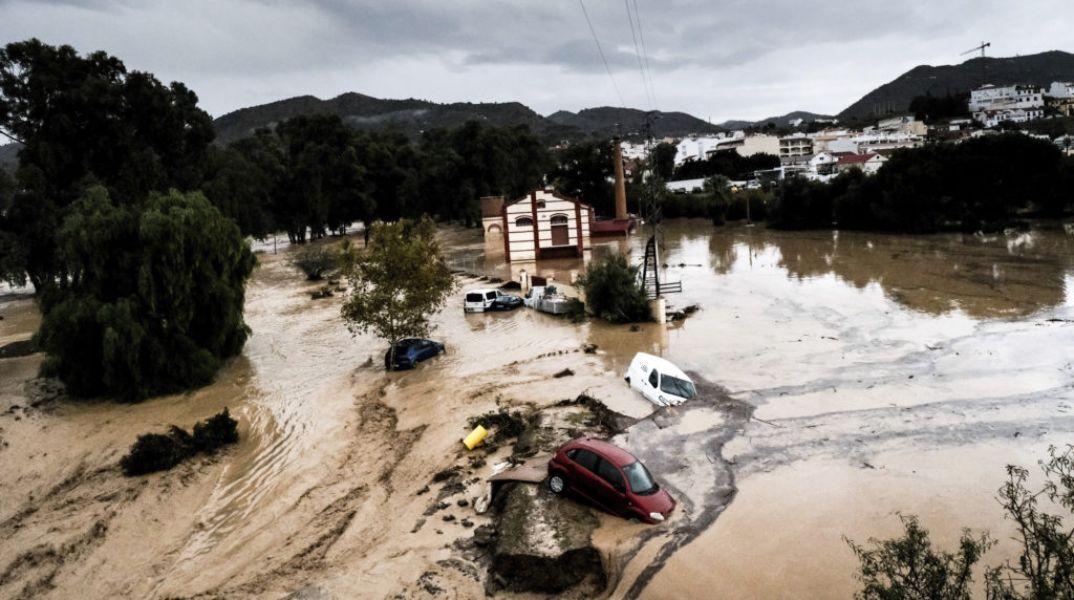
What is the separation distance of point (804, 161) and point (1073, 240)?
91.6m

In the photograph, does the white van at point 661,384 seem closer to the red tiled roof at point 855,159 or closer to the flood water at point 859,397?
the flood water at point 859,397

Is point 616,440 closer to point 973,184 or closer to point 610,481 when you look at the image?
point 610,481

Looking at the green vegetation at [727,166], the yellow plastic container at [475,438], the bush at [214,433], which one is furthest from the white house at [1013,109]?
the bush at [214,433]

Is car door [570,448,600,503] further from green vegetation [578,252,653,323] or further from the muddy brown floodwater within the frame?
green vegetation [578,252,653,323]

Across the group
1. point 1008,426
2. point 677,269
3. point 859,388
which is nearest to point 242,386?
point 859,388

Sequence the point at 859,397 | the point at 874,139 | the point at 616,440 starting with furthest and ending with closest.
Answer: the point at 874,139 → the point at 859,397 → the point at 616,440

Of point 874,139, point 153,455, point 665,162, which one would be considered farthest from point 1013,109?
point 153,455

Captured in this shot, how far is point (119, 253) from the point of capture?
2350cm

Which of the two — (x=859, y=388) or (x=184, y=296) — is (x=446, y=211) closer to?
(x=184, y=296)

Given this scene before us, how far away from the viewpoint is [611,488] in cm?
1179

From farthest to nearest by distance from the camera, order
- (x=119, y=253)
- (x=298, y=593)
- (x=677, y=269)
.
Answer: (x=677, y=269) → (x=119, y=253) → (x=298, y=593)

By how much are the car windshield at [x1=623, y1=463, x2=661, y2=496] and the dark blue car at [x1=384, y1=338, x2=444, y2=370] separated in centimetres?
Answer: 1400

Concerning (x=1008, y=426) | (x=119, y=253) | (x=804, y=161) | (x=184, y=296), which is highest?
(x=804, y=161)

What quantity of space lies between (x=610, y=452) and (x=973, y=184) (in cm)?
5954
